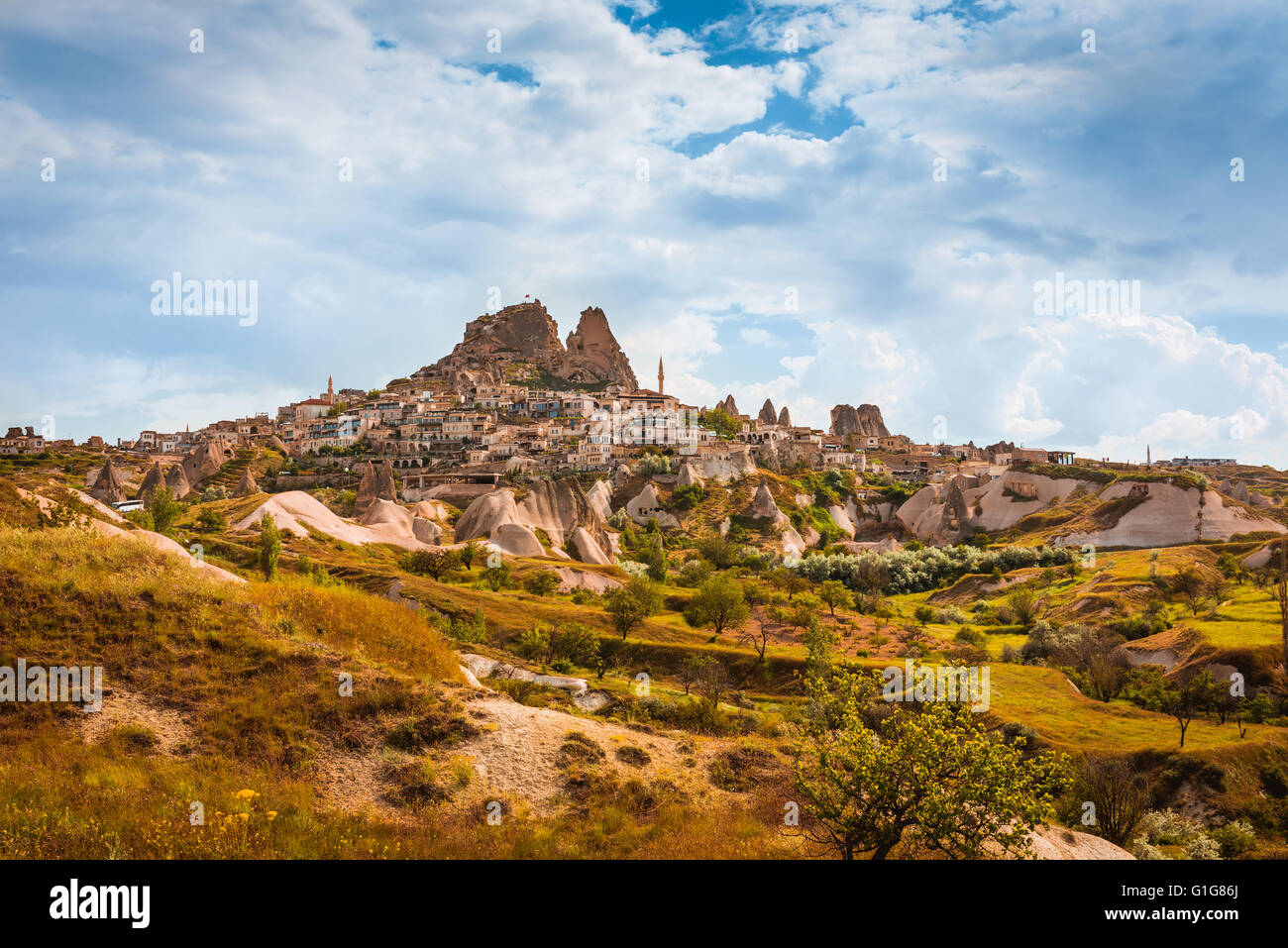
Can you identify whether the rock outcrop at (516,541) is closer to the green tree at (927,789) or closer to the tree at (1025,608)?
the tree at (1025,608)

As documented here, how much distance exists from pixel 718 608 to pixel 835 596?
16922 mm

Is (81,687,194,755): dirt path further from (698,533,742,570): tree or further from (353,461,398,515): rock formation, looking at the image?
(698,533,742,570): tree

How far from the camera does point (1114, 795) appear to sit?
88.4 ft

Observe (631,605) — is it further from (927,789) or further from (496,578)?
(927,789)

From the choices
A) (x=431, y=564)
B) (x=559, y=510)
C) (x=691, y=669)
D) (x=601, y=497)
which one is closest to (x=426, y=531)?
(x=559, y=510)

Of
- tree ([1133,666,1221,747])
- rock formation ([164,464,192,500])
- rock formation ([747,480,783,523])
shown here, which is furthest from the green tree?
rock formation ([164,464,192,500])

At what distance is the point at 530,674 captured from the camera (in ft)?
116

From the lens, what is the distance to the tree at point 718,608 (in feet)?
181

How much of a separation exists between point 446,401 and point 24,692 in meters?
148

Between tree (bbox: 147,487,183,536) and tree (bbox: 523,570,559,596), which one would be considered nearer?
tree (bbox: 147,487,183,536)

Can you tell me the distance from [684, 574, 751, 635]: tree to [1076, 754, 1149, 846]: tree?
26.9 m

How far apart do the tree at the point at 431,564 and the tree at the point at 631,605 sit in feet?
48.7

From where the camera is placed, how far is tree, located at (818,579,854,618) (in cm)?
6706
